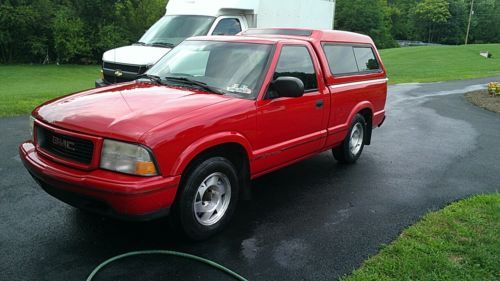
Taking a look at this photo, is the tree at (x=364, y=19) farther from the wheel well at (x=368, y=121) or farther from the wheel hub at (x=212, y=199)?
the wheel hub at (x=212, y=199)

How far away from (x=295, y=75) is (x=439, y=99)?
1085cm

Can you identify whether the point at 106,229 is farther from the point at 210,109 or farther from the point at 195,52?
the point at 195,52

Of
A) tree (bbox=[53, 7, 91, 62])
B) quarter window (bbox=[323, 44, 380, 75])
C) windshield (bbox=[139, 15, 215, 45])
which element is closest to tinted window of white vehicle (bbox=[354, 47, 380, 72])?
quarter window (bbox=[323, 44, 380, 75])

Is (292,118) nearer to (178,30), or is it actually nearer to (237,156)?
(237,156)

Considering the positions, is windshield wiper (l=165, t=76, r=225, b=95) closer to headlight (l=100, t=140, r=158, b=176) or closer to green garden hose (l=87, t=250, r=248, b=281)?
headlight (l=100, t=140, r=158, b=176)

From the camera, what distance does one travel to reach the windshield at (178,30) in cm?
1062

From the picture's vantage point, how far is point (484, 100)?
13867 millimetres

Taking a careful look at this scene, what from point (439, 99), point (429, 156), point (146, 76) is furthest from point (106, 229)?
point (439, 99)

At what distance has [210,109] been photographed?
400cm

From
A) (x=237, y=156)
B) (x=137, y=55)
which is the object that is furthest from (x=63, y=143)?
(x=137, y=55)

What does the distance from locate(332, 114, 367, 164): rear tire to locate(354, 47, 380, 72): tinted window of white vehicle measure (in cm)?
73

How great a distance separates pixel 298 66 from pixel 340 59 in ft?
3.62

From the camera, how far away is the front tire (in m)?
3.79

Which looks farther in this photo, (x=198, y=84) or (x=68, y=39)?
(x=68, y=39)
